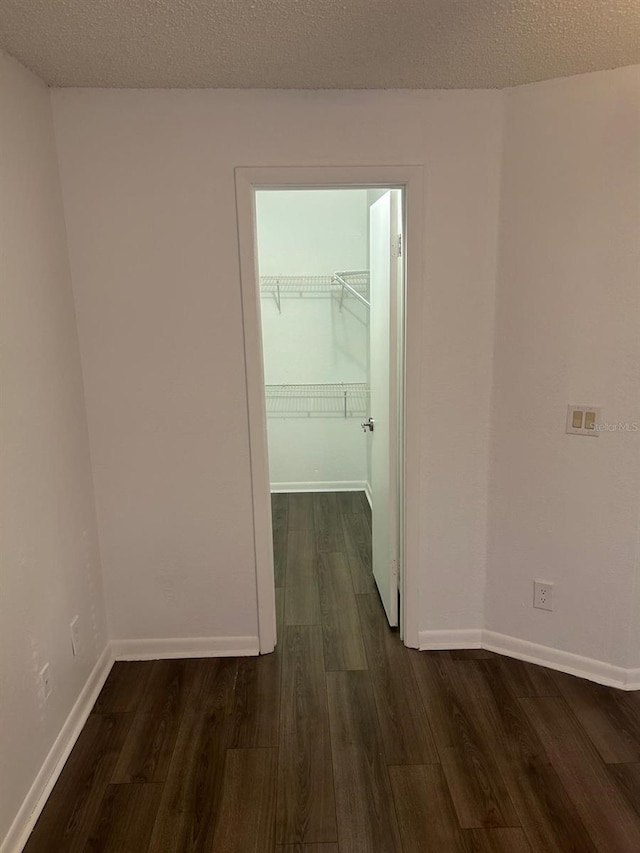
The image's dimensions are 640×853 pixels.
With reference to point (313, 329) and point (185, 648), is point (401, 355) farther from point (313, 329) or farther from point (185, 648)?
point (313, 329)

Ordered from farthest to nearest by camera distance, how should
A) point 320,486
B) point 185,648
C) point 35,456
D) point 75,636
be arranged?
point 320,486 → point 185,648 → point 75,636 → point 35,456

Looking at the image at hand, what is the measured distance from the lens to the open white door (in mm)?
2607

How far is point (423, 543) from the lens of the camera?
258 cm

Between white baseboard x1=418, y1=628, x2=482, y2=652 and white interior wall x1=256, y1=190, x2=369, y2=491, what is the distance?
2296mm

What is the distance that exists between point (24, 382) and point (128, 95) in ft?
3.76

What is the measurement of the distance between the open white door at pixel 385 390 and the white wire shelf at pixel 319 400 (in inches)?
61.7

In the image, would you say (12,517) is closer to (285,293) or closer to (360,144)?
(360,144)

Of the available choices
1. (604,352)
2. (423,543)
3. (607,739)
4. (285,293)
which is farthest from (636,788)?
(285,293)

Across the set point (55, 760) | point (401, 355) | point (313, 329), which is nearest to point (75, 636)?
point (55, 760)

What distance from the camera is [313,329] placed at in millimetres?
4617

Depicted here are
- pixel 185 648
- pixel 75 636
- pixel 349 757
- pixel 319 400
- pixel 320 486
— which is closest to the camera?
pixel 349 757

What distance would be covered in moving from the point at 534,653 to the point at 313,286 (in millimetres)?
3051

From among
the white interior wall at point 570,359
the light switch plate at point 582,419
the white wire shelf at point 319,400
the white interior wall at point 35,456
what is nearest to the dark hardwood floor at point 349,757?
the white interior wall at point 35,456

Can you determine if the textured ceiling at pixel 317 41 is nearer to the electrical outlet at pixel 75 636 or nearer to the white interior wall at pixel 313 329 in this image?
the electrical outlet at pixel 75 636
